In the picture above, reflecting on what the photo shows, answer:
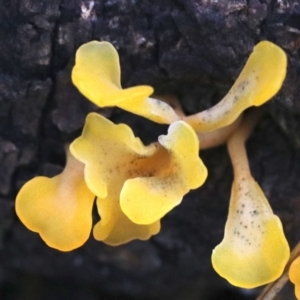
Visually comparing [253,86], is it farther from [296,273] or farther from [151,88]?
[296,273]

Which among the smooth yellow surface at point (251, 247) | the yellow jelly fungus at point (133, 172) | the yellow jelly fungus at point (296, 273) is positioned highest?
the yellow jelly fungus at point (133, 172)

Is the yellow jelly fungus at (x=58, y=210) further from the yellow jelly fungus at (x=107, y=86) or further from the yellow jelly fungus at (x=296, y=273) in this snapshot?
the yellow jelly fungus at (x=296, y=273)

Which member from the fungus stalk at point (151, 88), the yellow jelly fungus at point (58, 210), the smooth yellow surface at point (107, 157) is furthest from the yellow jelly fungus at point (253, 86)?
the yellow jelly fungus at point (58, 210)

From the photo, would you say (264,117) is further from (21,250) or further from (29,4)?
(21,250)

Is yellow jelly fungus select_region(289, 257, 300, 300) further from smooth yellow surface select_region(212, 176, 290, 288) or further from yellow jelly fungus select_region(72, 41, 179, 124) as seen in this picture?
yellow jelly fungus select_region(72, 41, 179, 124)

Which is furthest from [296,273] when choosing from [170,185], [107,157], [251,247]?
[107,157]

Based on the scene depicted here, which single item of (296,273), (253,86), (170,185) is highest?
(253,86)

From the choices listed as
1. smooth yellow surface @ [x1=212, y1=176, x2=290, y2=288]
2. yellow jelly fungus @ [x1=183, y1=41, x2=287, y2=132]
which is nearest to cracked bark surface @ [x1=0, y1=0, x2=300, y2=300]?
yellow jelly fungus @ [x1=183, y1=41, x2=287, y2=132]
